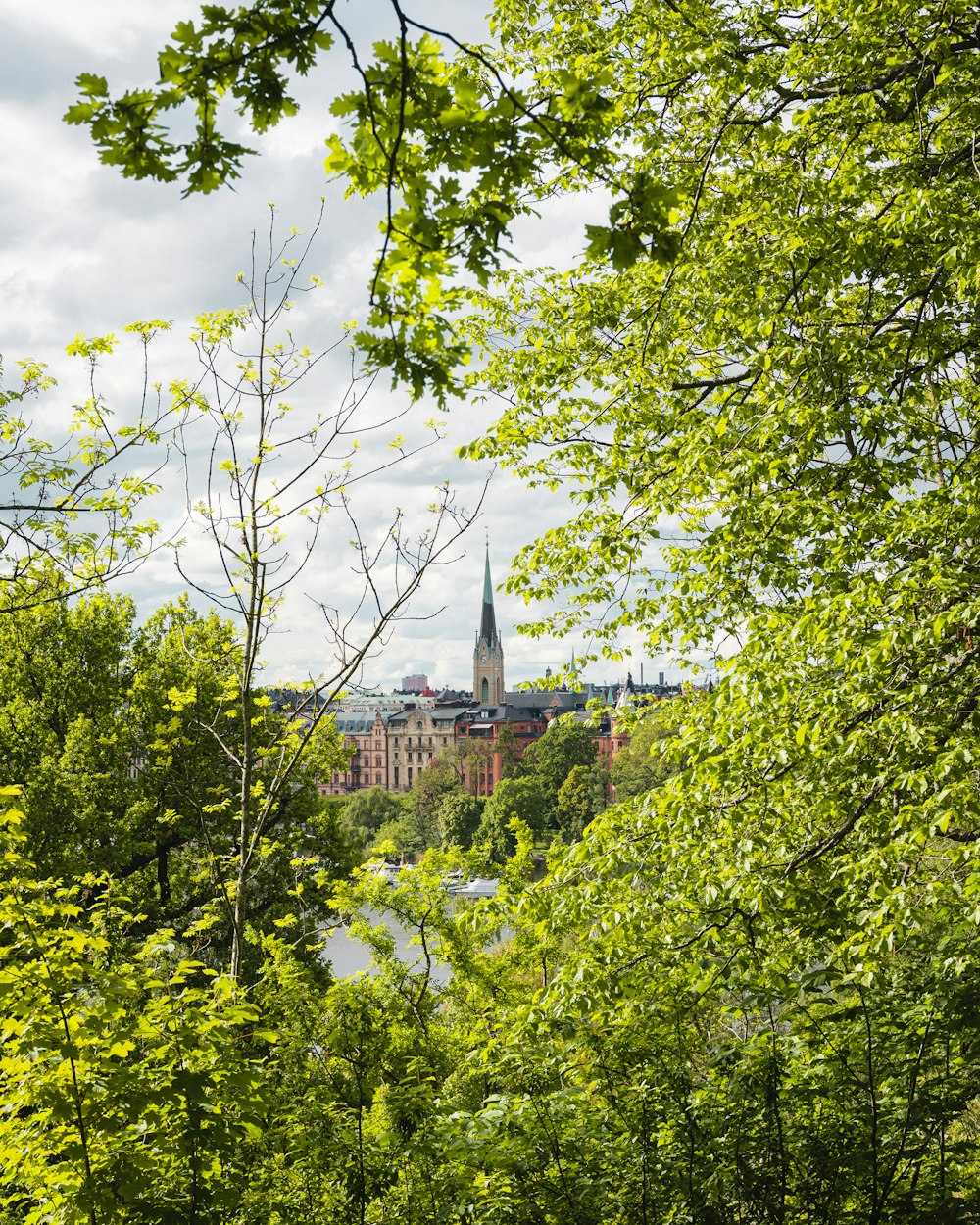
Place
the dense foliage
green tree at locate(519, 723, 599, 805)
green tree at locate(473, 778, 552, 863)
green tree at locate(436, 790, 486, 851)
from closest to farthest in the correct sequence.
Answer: the dense foliage < green tree at locate(473, 778, 552, 863) < green tree at locate(436, 790, 486, 851) < green tree at locate(519, 723, 599, 805)

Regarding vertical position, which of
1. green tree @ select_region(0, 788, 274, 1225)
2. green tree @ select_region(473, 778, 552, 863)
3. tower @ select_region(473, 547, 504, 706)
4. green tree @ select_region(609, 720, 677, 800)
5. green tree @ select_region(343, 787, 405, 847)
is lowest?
green tree @ select_region(343, 787, 405, 847)

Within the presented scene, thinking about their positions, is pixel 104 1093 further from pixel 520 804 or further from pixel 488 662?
pixel 488 662

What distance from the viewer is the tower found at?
352 feet

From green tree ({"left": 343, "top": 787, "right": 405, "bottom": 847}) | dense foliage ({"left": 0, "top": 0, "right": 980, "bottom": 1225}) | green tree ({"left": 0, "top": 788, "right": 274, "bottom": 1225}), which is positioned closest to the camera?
Answer: dense foliage ({"left": 0, "top": 0, "right": 980, "bottom": 1225})

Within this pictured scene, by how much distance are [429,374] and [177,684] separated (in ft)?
56.9

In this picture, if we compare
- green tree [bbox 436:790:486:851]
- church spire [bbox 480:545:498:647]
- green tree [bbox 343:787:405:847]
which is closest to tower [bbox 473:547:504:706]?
church spire [bbox 480:545:498:647]

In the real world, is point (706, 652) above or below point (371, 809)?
above

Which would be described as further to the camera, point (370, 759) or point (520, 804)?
point (370, 759)

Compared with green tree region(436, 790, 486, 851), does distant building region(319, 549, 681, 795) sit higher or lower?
higher

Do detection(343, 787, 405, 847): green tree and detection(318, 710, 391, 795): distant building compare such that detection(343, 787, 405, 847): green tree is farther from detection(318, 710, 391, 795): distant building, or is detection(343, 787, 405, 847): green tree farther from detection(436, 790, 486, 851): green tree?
detection(318, 710, 391, 795): distant building

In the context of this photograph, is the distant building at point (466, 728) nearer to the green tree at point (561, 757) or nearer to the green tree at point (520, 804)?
the green tree at point (561, 757)

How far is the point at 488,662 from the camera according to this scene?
4328 inches

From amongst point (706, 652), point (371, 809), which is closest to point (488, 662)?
point (371, 809)

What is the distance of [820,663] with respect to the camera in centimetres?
500
